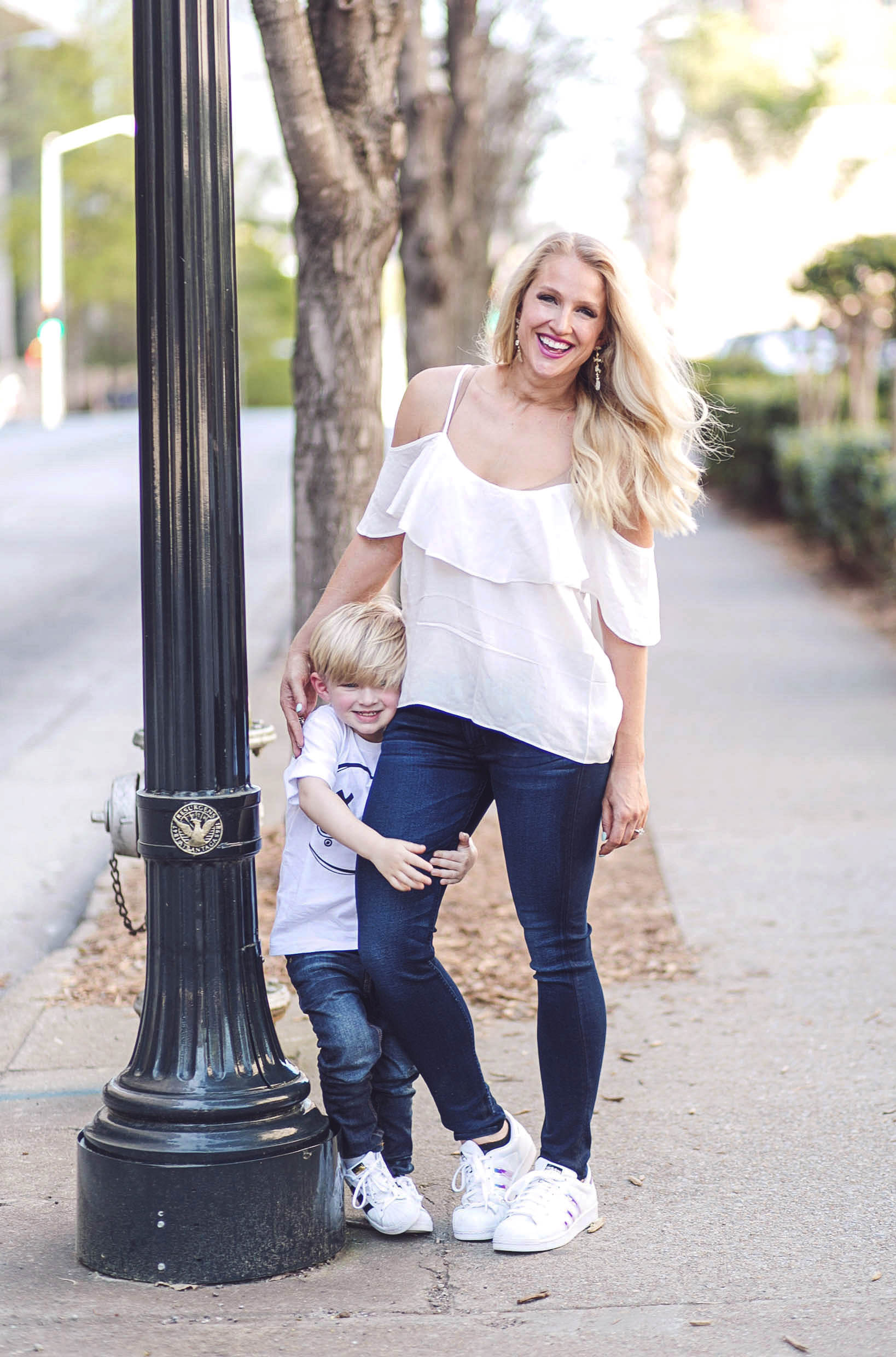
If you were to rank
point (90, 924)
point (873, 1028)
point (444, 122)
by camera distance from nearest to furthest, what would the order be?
point (873, 1028), point (90, 924), point (444, 122)

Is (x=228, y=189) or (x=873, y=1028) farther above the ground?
(x=228, y=189)

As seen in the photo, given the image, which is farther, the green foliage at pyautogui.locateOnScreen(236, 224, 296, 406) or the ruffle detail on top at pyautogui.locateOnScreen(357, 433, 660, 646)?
the green foliage at pyautogui.locateOnScreen(236, 224, 296, 406)

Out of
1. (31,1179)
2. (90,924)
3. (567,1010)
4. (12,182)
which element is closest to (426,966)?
(567,1010)

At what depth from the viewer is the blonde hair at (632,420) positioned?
3.07 meters

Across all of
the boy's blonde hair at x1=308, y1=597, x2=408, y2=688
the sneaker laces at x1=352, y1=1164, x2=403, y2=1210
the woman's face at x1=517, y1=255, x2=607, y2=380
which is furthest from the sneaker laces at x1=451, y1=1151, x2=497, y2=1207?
the woman's face at x1=517, y1=255, x2=607, y2=380

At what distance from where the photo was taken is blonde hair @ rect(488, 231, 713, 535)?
3070 millimetres

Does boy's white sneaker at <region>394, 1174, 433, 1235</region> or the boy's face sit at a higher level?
the boy's face

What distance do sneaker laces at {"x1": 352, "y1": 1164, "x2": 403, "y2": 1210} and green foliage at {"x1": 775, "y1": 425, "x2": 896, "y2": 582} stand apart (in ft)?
27.5

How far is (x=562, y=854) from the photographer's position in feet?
10.2

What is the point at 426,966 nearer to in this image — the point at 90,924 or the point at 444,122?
the point at 90,924

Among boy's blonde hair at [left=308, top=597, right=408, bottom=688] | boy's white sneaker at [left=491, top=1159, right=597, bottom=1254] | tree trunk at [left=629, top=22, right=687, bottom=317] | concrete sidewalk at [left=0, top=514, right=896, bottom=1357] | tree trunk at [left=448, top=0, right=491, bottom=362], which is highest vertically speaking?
tree trunk at [left=629, top=22, right=687, bottom=317]

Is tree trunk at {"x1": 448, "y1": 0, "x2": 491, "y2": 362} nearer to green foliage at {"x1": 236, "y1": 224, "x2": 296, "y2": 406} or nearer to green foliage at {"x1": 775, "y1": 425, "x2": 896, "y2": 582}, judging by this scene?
green foliage at {"x1": 775, "y1": 425, "x2": 896, "y2": 582}

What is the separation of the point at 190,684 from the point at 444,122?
791 centimetres

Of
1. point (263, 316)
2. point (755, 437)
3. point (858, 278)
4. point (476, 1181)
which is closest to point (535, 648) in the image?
point (476, 1181)
